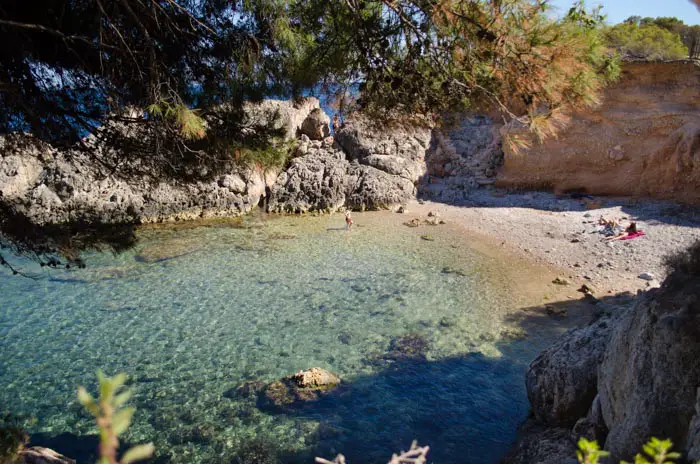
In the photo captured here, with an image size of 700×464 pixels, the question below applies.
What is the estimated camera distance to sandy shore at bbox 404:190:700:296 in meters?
13.6

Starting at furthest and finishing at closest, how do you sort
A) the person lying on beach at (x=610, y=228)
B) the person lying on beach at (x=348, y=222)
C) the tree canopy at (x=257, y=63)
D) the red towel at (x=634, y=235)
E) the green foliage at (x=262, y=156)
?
1. the person lying on beach at (x=348, y=222)
2. the person lying on beach at (x=610, y=228)
3. the red towel at (x=634, y=235)
4. the green foliage at (x=262, y=156)
5. the tree canopy at (x=257, y=63)

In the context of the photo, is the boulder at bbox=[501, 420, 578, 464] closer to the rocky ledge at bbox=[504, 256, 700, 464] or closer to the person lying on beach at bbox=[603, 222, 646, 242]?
the rocky ledge at bbox=[504, 256, 700, 464]

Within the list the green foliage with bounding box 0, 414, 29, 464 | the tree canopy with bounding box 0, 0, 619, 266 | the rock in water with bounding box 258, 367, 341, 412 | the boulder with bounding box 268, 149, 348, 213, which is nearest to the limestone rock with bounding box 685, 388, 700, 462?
the tree canopy with bounding box 0, 0, 619, 266

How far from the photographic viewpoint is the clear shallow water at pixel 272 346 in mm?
7234

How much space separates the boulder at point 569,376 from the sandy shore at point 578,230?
6812 mm

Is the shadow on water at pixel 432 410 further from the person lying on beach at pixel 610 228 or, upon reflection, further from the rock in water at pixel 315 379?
the person lying on beach at pixel 610 228

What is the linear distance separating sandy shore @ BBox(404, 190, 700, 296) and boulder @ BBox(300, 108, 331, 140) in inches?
248

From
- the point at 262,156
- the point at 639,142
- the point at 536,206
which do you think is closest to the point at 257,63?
the point at 262,156

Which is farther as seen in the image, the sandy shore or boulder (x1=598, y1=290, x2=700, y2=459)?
the sandy shore

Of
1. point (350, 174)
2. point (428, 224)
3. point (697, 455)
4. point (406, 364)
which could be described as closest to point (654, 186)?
point (428, 224)

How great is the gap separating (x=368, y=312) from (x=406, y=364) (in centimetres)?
242

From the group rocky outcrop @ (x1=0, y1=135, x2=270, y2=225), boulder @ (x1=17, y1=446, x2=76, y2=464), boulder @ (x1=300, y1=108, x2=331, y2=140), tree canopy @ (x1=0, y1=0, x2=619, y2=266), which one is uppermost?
boulder @ (x1=300, y1=108, x2=331, y2=140)

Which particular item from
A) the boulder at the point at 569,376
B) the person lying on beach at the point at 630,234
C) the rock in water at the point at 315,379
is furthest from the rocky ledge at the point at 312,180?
the boulder at the point at 569,376

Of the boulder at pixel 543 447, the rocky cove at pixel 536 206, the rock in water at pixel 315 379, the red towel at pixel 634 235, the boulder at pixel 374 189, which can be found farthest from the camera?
the boulder at pixel 374 189
